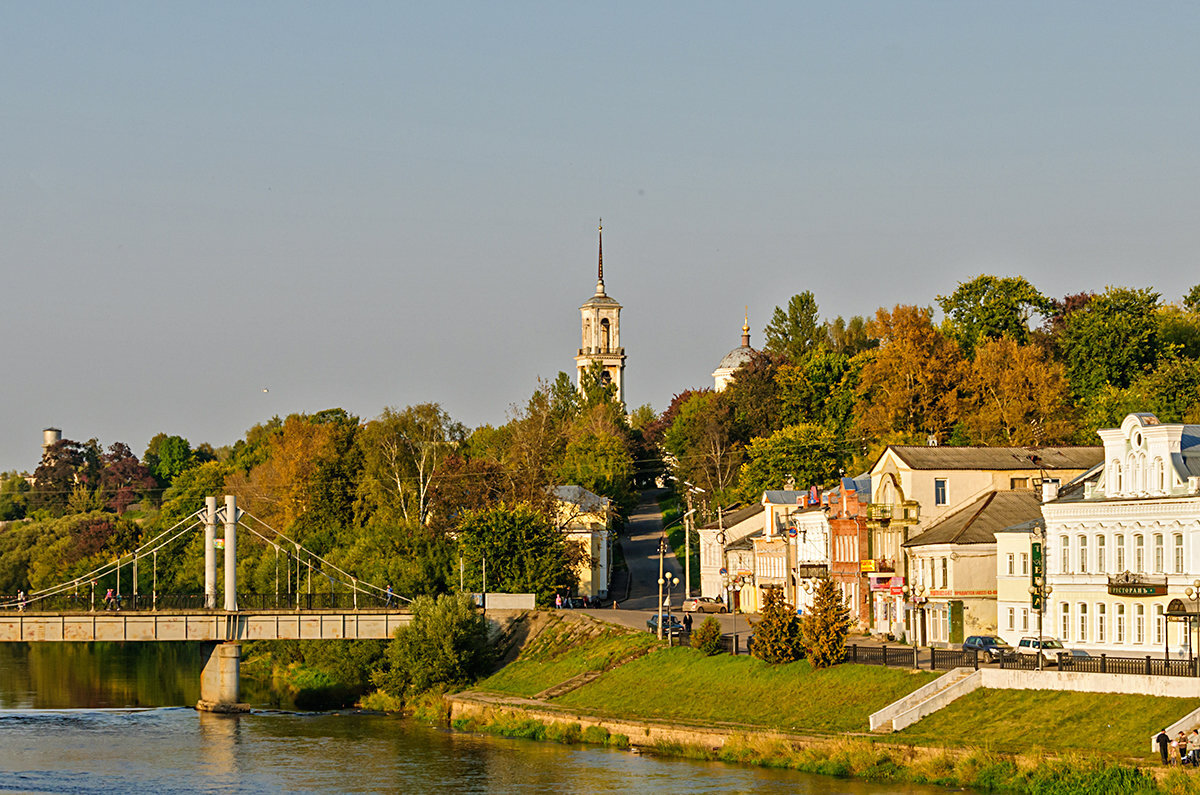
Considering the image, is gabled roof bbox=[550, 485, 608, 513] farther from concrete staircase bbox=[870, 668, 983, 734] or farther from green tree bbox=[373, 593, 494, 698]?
concrete staircase bbox=[870, 668, 983, 734]

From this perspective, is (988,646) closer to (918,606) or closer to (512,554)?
(918,606)

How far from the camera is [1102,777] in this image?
150ft

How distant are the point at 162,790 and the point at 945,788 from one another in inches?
1012

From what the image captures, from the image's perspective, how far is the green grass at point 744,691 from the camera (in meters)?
58.1

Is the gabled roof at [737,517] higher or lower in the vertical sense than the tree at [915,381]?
lower

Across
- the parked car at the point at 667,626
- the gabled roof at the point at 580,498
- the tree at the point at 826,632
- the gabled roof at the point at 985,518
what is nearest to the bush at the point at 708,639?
the parked car at the point at 667,626

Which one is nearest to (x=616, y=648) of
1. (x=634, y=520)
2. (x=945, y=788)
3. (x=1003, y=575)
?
(x=1003, y=575)

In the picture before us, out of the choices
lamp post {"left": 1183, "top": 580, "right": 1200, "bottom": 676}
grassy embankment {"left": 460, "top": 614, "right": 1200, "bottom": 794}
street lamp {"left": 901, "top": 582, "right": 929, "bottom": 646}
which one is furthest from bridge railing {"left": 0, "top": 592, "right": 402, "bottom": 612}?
lamp post {"left": 1183, "top": 580, "right": 1200, "bottom": 676}

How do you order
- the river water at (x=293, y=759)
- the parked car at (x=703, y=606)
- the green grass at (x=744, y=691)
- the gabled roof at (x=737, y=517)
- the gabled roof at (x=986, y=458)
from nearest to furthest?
the river water at (x=293, y=759) → the green grass at (x=744, y=691) → the gabled roof at (x=986, y=458) → the parked car at (x=703, y=606) → the gabled roof at (x=737, y=517)

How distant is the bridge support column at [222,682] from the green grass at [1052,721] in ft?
130

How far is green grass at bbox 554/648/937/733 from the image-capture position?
2288 inches

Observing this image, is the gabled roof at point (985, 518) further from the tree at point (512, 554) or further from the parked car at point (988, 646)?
the tree at point (512, 554)

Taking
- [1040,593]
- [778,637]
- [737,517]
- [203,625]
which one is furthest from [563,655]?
[737,517]

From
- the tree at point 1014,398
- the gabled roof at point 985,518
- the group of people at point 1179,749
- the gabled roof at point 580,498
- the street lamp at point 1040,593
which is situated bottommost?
the group of people at point 1179,749
